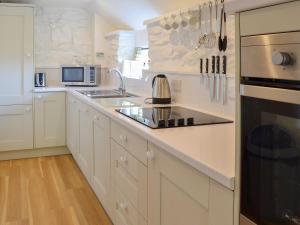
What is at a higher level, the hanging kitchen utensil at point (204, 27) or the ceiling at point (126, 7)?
the ceiling at point (126, 7)

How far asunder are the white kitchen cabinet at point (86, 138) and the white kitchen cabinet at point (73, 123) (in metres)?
0.17

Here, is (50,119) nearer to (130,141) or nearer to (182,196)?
(130,141)

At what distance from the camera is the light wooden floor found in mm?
2879

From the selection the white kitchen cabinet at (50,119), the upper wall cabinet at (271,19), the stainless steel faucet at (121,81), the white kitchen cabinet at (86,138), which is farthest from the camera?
the white kitchen cabinet at (50,119)

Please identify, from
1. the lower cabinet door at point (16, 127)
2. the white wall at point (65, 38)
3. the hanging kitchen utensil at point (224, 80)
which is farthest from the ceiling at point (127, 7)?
the lower cabinet door at point (16, 127)

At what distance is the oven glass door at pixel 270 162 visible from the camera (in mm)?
908

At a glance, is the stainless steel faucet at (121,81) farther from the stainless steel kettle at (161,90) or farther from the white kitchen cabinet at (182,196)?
the white kitchen cabinet at (182,196)

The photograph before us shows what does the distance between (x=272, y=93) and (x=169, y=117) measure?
1.33 metres

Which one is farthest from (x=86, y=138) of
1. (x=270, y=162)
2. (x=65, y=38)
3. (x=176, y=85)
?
(x=270, y=162)

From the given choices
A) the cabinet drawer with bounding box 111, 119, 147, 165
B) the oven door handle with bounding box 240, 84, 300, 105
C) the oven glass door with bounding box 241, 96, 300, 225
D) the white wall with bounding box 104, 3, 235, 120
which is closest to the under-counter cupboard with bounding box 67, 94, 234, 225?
the cabinet drawer with bounding box 111, 119, 147, 165

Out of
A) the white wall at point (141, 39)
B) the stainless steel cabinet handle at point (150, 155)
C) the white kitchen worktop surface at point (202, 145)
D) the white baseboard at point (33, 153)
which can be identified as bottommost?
the white baseboard at point (33, 153)

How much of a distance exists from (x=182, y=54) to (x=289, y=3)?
6.87 feet

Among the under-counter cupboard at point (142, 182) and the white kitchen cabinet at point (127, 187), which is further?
the white kitchen cabinet at point (127, 187)

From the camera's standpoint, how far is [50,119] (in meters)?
4.60
